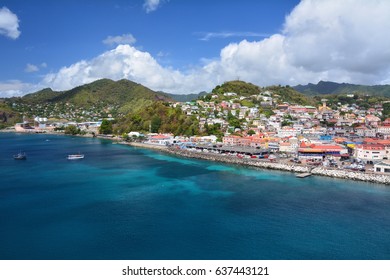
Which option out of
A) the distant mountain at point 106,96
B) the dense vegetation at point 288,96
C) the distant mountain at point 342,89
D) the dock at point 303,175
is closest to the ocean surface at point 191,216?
the dock at point 303,175

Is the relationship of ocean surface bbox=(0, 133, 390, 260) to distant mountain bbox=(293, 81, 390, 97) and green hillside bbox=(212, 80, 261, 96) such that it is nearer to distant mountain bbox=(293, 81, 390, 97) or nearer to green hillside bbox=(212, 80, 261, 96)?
green hillside bbox=(212, 80, 261, 96)

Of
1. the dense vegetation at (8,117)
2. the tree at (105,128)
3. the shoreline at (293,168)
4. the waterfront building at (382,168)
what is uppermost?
the dense vegetation at (8,117)

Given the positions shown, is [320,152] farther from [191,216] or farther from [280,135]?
[191,216]

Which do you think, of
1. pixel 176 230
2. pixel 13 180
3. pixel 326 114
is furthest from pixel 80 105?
pixel 176 230

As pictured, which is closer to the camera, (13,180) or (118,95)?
(13,180)

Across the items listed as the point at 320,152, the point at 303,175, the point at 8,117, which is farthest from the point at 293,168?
the point at 8,117

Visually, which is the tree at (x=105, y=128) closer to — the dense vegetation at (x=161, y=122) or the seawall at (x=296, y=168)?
the dense vegetation at (x=161, y=122)

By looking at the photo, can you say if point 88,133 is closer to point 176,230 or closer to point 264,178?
point 264,178
